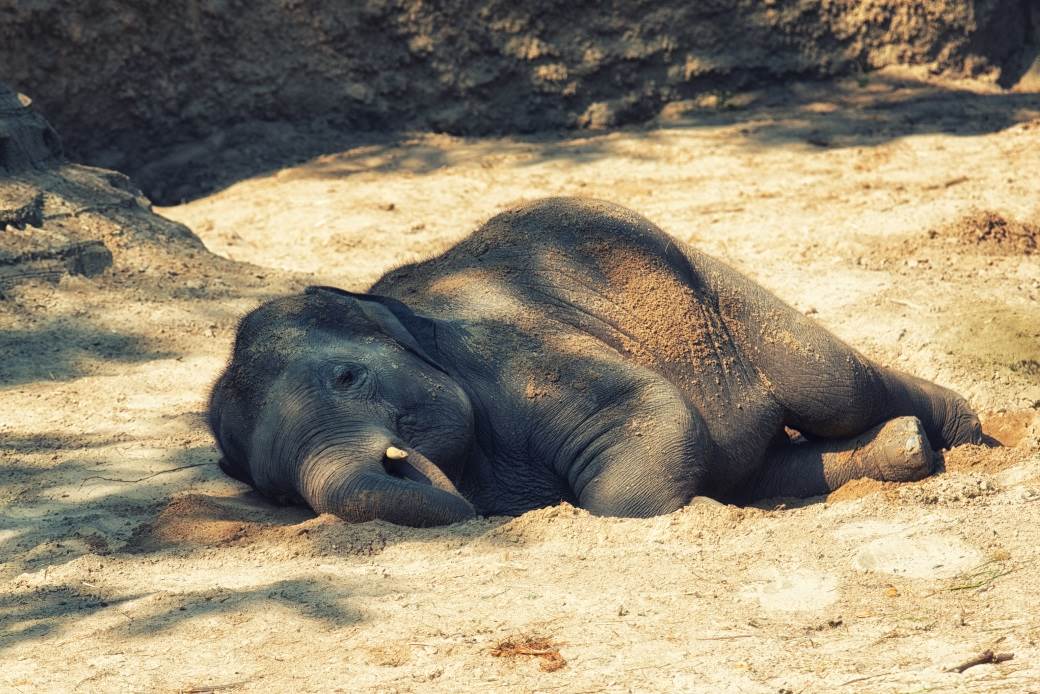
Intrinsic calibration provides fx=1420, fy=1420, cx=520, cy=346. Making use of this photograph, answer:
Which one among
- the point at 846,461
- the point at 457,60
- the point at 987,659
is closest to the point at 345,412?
the point at 987,659

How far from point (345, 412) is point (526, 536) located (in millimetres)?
712

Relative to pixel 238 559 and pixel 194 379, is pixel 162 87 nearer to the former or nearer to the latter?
pixel 194 379

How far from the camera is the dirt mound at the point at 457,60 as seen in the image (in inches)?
434

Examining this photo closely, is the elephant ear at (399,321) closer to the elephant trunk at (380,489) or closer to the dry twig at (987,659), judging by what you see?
the elephant trunk at (380,489)

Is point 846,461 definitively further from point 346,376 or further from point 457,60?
point 457,60

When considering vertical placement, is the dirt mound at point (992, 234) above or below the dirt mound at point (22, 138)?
below

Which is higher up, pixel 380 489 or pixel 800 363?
pixel 380 489

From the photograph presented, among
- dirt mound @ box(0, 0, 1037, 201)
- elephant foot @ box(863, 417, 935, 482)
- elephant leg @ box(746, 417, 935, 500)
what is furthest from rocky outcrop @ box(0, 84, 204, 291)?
elephant foot @ box(863, 417, 935, 482)

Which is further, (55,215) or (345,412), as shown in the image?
(55,215)

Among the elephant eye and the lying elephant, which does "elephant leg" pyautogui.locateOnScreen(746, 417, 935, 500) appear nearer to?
the lying elephant

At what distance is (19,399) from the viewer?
6086 millimetres

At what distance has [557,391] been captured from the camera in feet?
16.6

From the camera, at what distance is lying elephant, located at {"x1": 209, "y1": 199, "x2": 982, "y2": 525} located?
4.54 m

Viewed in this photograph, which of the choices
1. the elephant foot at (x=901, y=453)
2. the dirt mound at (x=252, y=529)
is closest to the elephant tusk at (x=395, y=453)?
the dirt mound at (x=252, y=529)
